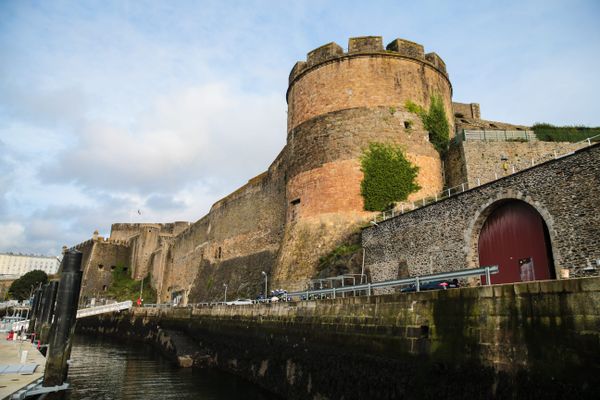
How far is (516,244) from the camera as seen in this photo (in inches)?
404

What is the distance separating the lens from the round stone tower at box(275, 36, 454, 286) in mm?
16172

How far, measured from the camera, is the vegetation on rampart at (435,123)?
56.3ft

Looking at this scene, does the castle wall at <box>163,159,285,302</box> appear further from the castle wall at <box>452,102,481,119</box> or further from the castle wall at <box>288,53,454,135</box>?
the castle wall at <box>452,102,481,119</box>

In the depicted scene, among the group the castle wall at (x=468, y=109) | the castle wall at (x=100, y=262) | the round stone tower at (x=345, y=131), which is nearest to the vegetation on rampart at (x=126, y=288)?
the castle wall at (x=100, y=262)

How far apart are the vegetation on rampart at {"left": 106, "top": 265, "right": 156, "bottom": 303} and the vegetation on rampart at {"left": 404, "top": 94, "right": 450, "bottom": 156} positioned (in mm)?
34517

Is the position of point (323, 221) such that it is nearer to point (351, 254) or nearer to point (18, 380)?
point (351, 254)

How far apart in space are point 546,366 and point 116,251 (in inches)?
2058

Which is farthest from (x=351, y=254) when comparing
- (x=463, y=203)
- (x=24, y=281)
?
(x=24, y=281)

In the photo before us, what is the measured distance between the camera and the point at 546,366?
179 inches

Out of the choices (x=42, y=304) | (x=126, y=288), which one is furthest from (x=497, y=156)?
(x=126, y=288)

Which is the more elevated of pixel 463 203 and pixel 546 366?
pixel 463 203

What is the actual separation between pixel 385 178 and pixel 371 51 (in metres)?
5.54

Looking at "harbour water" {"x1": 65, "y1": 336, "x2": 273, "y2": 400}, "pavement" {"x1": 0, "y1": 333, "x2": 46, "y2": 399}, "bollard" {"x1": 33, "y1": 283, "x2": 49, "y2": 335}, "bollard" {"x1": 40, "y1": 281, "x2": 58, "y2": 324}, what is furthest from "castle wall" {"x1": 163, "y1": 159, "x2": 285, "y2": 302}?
"pavement" {"x1": 0, "y1": 333, "x2": 46, "y2": 399}

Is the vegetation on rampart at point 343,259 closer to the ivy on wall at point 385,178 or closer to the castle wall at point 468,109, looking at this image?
the ivy on wall at point 385,178
